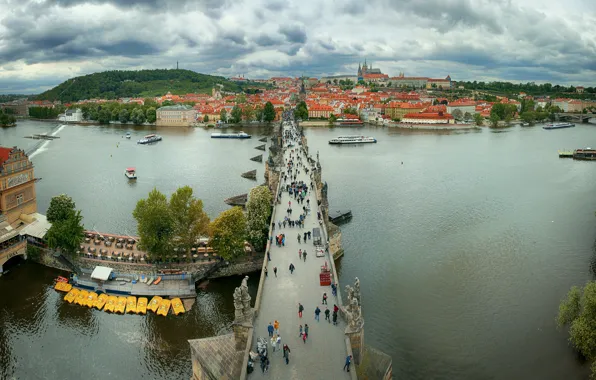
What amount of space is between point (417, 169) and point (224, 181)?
70.3ft

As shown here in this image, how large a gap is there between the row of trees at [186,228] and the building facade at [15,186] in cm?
845

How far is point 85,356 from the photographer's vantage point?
18.2 m

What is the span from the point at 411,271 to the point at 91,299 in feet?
51.0

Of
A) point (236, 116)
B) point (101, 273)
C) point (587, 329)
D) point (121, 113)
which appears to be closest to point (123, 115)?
point (121, 113)

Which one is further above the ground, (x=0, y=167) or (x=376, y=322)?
(x=0, y=167)

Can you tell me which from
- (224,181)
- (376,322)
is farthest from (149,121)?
(376,322)

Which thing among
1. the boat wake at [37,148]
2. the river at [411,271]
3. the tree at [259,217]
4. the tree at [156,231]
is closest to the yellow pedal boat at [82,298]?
the river at [411,271]

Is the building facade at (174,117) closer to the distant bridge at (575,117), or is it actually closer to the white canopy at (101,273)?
the white canopy at (101,273)

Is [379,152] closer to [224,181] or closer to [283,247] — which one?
[224,181]

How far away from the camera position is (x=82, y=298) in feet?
70.4

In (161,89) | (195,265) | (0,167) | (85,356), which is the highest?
(161,89)

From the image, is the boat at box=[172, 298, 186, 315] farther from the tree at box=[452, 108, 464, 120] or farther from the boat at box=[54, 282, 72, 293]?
the tree at box=[452, 108, 464, 120]

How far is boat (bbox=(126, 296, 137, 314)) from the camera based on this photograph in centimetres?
2056

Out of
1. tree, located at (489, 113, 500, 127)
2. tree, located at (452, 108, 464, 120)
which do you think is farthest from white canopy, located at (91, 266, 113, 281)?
tree, located at (452, 108, 464, 120)
